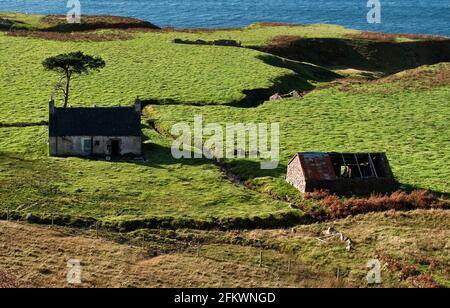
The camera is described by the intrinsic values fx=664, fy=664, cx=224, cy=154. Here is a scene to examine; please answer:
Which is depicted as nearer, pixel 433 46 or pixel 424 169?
pixel 424 169

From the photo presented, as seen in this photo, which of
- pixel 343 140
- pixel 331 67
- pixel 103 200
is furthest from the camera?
pixel 331 67

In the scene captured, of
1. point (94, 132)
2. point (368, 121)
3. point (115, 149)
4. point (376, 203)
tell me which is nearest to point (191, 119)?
point (115, 149)

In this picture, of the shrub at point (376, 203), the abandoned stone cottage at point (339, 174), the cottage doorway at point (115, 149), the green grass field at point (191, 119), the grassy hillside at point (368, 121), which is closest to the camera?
the shrub at point (376, 203)

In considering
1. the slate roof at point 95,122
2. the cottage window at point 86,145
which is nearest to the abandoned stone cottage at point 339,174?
the slate roof at point 95,122

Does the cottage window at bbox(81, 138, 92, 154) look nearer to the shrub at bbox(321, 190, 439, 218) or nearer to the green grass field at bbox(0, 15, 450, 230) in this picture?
the green grass field at bbox(0, 15, 450, 230)

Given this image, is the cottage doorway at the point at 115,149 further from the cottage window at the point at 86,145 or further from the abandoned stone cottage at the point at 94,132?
the cottage window at the point at 86,145
